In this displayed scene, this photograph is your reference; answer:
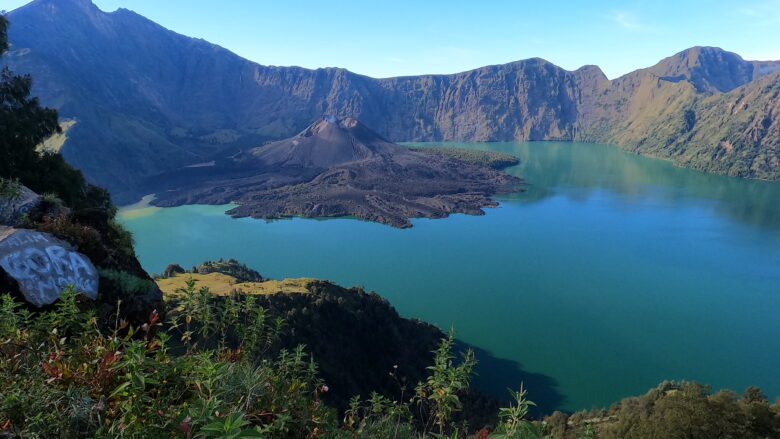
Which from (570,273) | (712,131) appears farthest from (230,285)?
(712,131)

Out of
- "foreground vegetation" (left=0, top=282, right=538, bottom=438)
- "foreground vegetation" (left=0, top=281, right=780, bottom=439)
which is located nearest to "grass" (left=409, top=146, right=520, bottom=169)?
"foreground vegetation" (left=0, top=281, right=780, bottom=439)

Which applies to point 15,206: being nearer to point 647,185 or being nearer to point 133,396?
point 133,396

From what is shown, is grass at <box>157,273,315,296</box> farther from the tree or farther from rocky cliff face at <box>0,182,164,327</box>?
rocky cliff face at <box>0,182,164,327</box>

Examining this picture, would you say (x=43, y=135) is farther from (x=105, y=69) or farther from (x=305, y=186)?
(x=105, y=69)

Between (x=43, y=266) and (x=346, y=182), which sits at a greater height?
(x=43, y=266)

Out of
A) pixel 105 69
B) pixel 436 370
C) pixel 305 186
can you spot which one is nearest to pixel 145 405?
pixel 436 370

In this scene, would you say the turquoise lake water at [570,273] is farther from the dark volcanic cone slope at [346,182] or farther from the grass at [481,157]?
the grass at [481,157]

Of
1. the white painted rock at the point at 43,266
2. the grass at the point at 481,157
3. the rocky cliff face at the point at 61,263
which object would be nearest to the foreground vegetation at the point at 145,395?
the rocky cliff face at the point at 61,263
